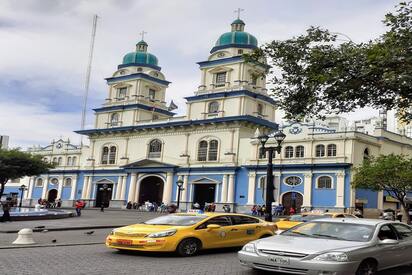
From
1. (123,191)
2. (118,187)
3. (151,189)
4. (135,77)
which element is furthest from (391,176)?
(135,77)

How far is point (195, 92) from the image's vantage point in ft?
196

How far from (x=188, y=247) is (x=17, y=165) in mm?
36241

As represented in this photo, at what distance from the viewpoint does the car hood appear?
353 inches

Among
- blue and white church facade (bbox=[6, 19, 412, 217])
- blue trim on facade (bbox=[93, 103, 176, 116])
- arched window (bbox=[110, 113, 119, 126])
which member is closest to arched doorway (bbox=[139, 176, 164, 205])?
blue and white church facade (bbox=[6, 19, 412, 217])

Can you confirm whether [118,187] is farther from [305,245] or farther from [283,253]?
[283,253]

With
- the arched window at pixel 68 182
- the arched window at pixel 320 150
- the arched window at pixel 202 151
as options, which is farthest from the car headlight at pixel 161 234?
the arched window at pixel 68 182

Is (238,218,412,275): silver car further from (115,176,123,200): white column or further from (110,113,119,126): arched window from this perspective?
(110,113,119,126): arched window

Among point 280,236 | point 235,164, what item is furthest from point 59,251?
point 235,164

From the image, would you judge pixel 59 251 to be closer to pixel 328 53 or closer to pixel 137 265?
pixel 137 265

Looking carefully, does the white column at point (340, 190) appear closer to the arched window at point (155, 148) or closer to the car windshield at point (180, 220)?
the arched window at point (155, 148)

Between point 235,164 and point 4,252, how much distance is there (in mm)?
41959

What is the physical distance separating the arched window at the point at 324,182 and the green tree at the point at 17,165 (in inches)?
1008

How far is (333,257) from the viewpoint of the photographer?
28.6ft

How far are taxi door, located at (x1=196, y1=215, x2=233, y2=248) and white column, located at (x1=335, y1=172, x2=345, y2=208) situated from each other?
3449 cm
